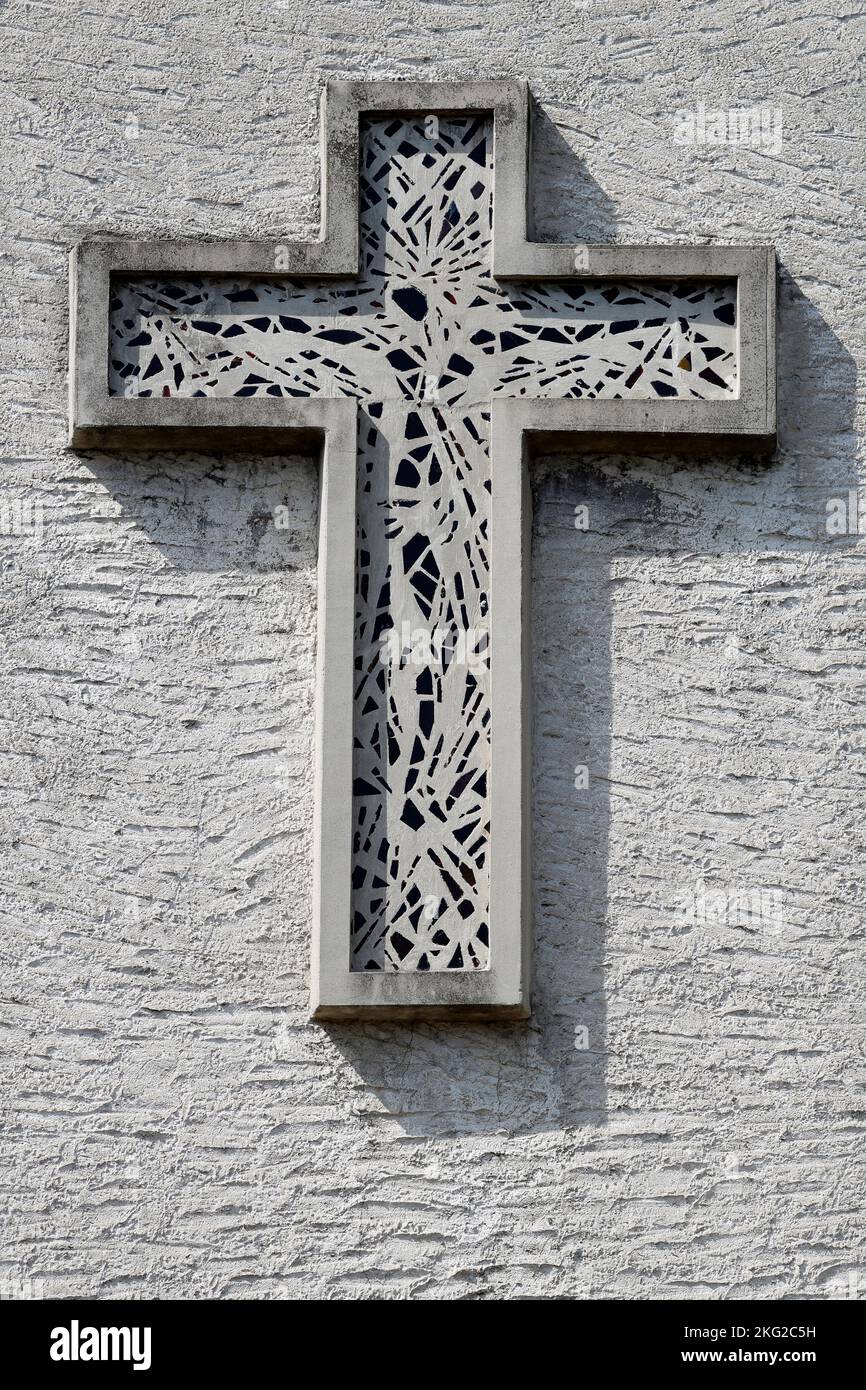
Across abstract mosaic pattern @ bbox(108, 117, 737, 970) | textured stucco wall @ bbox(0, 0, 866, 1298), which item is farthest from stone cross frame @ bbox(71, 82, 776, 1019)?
textured stucco wall @ bbox(0, 0, 866, 1298)

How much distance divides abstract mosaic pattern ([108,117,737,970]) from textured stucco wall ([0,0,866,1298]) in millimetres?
167

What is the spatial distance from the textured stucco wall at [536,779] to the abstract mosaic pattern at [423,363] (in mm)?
167

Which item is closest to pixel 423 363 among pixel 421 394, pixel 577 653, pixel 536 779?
pixel 421 394

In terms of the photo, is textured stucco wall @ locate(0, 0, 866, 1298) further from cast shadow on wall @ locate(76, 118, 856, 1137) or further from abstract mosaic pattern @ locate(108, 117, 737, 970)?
abstract mosaic pattern @ locate(108, 117, 737, 970)

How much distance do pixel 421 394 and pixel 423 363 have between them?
77 millimetres

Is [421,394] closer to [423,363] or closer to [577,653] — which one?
[423,363]

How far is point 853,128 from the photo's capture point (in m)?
5.20

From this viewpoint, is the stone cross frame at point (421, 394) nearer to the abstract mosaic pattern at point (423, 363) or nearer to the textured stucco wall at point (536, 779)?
the abstract mosaic pattern at point (423, 363)

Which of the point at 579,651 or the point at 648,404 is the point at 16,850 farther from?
the point at 648,404

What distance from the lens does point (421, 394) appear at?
5.04 meters

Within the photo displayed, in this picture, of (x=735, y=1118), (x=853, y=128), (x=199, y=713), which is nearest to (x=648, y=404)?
(x=853, y=128)

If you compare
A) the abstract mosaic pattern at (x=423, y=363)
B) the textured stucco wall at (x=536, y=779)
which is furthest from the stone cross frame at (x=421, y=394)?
the textured stucco wall at (x=536, y=779)

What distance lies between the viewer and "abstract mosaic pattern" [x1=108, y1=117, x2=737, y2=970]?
491cm

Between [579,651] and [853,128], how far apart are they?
142 centimetres
